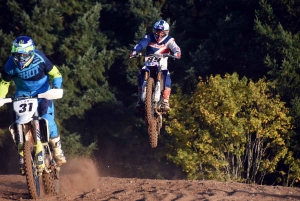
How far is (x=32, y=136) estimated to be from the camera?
390 inches

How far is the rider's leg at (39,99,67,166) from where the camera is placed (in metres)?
9.99

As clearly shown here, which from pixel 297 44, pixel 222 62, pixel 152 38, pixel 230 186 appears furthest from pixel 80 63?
pixel 230 186

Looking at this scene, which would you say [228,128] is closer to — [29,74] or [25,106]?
[29,74]

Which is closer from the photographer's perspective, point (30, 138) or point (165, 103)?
point (30, 138)

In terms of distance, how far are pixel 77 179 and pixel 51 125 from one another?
8.72ft

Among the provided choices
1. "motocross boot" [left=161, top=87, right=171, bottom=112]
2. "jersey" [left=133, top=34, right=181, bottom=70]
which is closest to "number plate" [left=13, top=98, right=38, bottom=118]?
"motocross boot" [left=161, top=87, right=171, bottom=112]

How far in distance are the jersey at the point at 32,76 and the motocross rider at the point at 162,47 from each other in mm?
3192

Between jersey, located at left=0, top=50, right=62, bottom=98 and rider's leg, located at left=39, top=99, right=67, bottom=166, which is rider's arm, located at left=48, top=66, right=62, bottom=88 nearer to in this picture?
jersey, located at left=0, top=50, right=62, bottom=98

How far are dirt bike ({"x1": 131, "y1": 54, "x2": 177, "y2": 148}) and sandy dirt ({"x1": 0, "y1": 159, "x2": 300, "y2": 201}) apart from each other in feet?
3.90

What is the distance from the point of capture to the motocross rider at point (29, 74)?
376 inches

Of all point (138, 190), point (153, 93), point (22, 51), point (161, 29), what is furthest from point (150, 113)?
point (22, 51)

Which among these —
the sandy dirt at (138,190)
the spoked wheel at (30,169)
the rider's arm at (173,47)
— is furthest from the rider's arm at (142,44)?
the spoked wheel at (30,169)

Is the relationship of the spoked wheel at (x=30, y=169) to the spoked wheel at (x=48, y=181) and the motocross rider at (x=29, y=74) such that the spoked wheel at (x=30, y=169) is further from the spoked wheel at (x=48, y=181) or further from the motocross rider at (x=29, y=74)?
the spoked wheel at (x=48, y=181)

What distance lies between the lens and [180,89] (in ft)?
113
